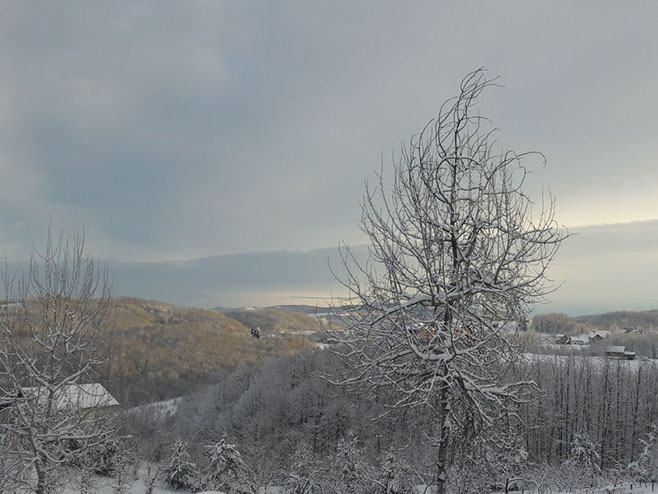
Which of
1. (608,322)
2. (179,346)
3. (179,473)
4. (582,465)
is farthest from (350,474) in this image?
(608,322)

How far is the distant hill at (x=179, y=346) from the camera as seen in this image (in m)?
64.2

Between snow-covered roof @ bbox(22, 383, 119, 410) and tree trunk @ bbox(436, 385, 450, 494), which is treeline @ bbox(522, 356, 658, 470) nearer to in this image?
snow-covered roof @ bbox(22, 383, 119, 410)

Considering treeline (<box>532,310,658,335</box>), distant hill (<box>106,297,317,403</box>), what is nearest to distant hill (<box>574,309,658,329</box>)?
treeline (<box>532,310,658,335</box>)

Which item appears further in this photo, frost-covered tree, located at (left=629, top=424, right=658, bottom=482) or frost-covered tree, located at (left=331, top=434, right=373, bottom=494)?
frost-covered tree, located at (left=629, top=424, right=658, bottom=482)

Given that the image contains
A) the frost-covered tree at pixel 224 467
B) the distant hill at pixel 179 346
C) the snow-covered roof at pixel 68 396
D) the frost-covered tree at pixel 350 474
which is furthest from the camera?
the distant hill at pixel 179 346

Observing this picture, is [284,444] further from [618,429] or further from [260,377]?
[618,429]

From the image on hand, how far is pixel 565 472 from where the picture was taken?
25.0 metres

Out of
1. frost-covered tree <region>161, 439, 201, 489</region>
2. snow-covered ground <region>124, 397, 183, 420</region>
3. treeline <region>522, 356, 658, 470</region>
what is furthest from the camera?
snow-covered ground <region>124, 397, 183, 420</region>

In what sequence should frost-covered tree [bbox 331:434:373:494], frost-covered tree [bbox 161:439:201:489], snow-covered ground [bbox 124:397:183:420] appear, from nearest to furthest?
frost-covered tree [bbox 331:434:373:494]
frost-covered tree [bbox 161:439:201:489]
snow-covered ground [bbox 124:397:183:420]

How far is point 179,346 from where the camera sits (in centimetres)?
7625

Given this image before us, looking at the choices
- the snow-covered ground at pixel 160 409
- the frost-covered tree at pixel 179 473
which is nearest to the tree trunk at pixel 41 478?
the frost-covered tree at pixel 179 473

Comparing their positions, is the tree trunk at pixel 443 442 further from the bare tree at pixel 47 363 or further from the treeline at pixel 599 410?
the treeline at pixel 599 410

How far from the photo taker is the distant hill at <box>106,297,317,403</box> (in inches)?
2527

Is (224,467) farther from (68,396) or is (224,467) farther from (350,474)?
(68,396)
